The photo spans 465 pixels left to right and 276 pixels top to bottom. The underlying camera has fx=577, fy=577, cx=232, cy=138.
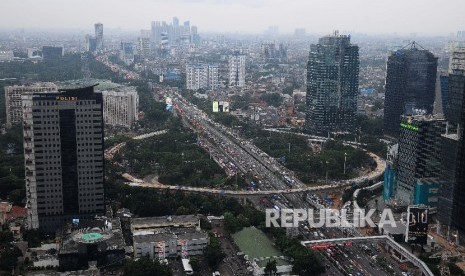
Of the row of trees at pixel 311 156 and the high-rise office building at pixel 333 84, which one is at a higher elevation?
the high-rise office building at pixel 333 84

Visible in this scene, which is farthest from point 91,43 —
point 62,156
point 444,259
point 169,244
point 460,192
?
point 444,259

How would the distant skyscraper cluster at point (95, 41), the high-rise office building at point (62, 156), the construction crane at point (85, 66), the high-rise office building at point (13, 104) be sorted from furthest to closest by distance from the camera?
the distant skyscraper cluster at point (95, 41) → the construction crane at point (85, 66) → the high-rise office building at point (13, 104) → the high-rise office building at point (62, 156)

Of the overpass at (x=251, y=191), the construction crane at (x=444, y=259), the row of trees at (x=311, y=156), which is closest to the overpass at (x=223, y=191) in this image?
the overpass at (x=251, y=191)

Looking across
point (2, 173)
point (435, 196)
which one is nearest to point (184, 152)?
point (2, 173)

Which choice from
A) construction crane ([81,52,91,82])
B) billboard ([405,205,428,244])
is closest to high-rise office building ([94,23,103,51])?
construction crane ([81,52,91,82])

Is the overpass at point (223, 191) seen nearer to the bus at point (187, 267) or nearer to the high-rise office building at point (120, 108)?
the bus at point (187, 267)

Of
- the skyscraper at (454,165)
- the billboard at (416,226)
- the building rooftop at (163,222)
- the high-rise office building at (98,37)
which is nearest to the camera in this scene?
the billboard at (416,226)
